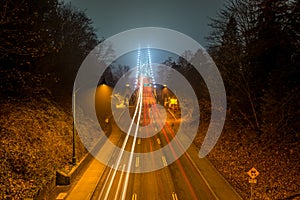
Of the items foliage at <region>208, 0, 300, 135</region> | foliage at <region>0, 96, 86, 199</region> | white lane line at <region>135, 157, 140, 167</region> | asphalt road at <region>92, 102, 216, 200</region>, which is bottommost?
asphalt road at <region>92, 102, 216, 200</region>

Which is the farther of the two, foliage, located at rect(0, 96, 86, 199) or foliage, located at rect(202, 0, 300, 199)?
foliage, located at rect(202, 0, 300, 199)

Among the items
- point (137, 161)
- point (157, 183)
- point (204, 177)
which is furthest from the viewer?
point (137, 161)

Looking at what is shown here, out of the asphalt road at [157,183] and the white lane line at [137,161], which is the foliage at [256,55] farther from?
the white lane line at [137,161]

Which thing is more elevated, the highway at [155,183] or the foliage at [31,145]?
the foliage at [31,145]

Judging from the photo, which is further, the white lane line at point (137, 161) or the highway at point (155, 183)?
the white lane line at point (137, 161)

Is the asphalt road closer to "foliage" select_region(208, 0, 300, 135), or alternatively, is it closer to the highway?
the highway

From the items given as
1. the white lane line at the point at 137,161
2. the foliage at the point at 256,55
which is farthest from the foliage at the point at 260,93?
the white lane line at the point at 137,161

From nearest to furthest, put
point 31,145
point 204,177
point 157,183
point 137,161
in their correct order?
point 31,145 < point 157,183 < point 204,177 < point 137,161

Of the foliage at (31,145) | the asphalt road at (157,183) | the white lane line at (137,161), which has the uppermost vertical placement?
the foliage at (31,145)

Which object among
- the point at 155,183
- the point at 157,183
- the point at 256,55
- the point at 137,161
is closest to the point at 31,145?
the point at 155,183

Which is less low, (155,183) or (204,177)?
(204,177)

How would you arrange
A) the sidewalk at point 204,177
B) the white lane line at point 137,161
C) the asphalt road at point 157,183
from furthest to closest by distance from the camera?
1. the white lane line at point 137,161
2. the asphalt road at point 157,183
3. the sidewalk at point 204,177

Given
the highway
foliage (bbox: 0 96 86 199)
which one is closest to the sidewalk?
the highway

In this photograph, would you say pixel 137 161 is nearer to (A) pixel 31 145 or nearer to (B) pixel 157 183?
(B) pixel 157 183
